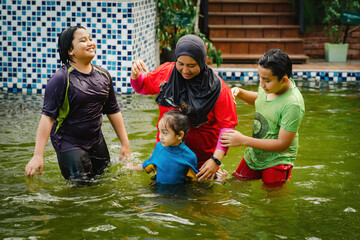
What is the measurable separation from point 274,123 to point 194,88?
723 mm

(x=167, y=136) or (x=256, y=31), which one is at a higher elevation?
(x=256, y=31)

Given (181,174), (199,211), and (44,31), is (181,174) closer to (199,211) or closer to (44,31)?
(199,211)

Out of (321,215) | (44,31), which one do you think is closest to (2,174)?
(321,215)

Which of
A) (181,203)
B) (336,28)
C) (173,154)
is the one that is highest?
(336,28)

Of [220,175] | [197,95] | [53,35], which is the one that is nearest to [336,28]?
[53,35]

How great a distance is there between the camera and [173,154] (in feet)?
15.5

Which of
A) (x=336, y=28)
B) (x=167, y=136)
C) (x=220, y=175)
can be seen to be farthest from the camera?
(x=336, y=28)

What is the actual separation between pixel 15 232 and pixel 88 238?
576mm

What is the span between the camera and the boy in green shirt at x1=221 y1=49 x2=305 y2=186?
4402 millimetres

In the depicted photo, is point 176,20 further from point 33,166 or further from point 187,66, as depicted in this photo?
point 33,166

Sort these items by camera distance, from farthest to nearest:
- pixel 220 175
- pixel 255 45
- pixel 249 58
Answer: pixel 255 45
pixel 249 58
pixel 220 175

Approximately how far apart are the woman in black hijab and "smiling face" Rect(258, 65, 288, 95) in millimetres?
343

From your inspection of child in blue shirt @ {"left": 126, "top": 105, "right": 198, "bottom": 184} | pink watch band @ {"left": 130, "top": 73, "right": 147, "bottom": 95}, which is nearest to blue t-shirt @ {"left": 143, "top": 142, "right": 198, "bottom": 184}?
child in blue shirt @ {"left": 126, "top": 105, "right": 198, "bottom": 184}

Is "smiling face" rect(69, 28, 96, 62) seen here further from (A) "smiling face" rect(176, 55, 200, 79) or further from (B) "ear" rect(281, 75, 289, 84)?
(B) "ear" rect(281, 75, 289, 84)
